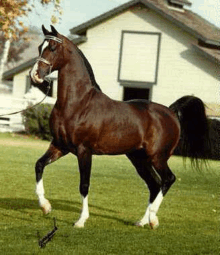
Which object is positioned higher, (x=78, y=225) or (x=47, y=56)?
(x=47, y=56)

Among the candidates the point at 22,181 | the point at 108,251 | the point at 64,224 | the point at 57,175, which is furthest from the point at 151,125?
the point at 57,175

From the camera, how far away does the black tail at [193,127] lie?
11.3 m

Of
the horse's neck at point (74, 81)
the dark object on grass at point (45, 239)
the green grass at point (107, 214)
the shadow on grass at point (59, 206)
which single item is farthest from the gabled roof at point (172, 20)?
the dark object on grass at point (45, 239)

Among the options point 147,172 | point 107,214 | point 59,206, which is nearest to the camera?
point 147,172

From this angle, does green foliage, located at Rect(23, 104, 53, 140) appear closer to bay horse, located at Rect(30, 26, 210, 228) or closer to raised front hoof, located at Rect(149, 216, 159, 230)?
bay horse, located at Rect(30, 26, 210, 228)

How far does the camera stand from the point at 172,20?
3841 cm

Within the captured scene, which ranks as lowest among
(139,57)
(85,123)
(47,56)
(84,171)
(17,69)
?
(17,69)

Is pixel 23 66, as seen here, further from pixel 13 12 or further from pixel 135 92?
Result: pixel 13 12

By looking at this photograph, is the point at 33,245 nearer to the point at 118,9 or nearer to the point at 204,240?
the point at 204,240

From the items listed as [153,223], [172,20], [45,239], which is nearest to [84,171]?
[153,223]

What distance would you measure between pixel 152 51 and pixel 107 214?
2937 cm

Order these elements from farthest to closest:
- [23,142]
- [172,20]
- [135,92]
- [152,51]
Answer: [135,92] → [152,51] → [172,20] → [23,142]

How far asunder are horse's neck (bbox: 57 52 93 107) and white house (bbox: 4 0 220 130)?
2813 cm

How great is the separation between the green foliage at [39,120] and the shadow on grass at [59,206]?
19.6 m
